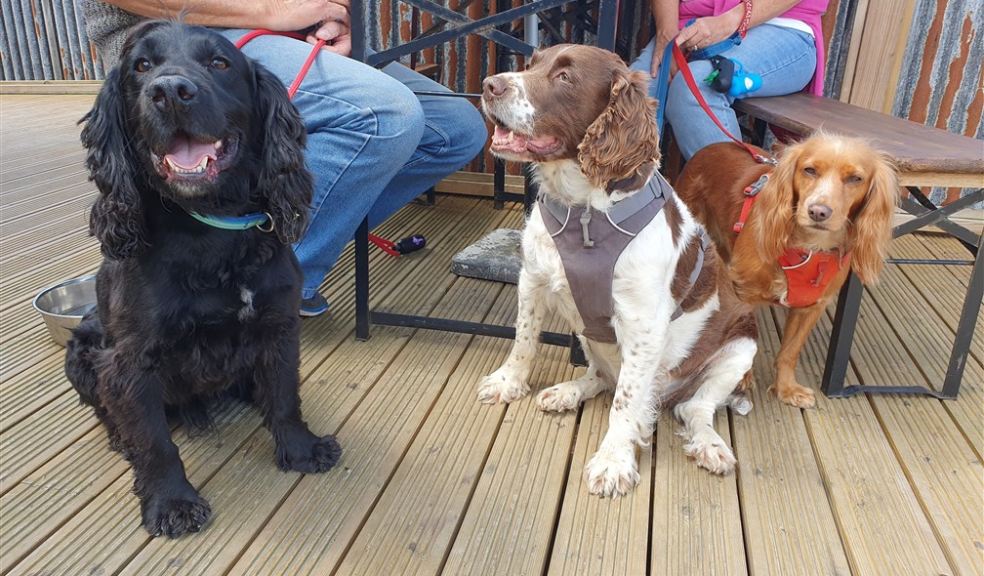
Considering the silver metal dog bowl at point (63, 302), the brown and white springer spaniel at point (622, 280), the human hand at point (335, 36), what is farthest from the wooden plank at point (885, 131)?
the silver metal dog bowl at point (63, 302)

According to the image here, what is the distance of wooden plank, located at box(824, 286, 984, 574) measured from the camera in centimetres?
177

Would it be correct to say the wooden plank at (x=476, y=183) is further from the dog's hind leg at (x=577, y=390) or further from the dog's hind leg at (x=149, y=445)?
the dog's hind leg at (x=149, y=445)

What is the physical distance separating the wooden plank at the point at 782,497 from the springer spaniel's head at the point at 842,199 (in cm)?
55

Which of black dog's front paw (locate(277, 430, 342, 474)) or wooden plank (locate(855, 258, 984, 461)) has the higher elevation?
black dog's front paw (locate(277, 430, 342, 474))

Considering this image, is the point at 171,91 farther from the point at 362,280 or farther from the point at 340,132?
the point at 362,280

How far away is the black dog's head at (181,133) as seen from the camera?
1.47 meters

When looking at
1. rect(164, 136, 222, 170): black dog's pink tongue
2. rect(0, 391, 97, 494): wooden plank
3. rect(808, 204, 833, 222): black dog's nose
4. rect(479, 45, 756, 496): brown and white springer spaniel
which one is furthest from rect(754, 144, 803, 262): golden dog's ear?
rect(0, 391, 97, 494): wooden plank

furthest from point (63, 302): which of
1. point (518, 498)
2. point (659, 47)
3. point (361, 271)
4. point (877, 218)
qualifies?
point (877, 218)

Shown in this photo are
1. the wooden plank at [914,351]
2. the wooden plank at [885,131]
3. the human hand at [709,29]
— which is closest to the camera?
the wooden plank at [885,131]

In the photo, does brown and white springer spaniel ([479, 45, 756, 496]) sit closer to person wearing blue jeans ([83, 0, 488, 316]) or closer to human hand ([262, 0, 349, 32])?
person wearing blue jeans ([83, 0, 488, 316])

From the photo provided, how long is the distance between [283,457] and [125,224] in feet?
2.42

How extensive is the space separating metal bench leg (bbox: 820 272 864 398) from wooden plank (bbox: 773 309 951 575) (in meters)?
0.06

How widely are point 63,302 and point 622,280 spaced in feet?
7.06

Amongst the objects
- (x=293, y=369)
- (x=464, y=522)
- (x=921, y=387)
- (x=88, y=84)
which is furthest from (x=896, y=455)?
(x=88, y=84)
